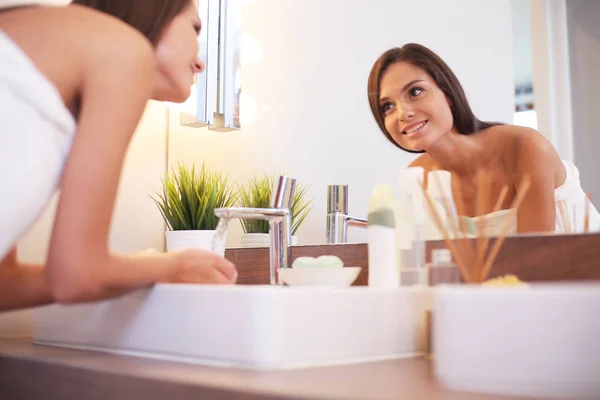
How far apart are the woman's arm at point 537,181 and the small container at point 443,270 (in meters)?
0.24

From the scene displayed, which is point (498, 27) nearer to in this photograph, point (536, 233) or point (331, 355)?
point (536, 233)

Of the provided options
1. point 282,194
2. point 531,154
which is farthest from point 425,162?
point 282,194

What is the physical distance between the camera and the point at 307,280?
1.14 metres

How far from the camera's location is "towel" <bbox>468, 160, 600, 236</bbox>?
3.51ft

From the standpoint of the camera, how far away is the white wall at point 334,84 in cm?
121

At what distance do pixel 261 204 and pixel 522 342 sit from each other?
110 cm

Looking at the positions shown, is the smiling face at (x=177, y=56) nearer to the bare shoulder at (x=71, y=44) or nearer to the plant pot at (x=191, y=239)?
the bare shoulder at (x=71, y=44)

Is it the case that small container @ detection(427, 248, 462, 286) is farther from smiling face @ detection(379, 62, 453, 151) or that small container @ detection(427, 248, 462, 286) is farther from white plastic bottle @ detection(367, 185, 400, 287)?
smiling face @ detection(379, 62, 453, 151)

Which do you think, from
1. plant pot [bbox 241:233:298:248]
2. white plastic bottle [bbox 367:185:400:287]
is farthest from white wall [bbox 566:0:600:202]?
plant pot [bbox 241:233:298:248]

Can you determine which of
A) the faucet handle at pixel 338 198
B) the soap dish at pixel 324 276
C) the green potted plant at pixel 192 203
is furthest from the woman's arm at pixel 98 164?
the green potted plant at pixel 192 203

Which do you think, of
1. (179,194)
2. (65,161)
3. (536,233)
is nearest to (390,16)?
(536,233)

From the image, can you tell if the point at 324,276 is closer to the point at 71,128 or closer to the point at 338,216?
the point at 338,216

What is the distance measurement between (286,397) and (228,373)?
16 cm

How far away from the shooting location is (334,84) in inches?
60.2
